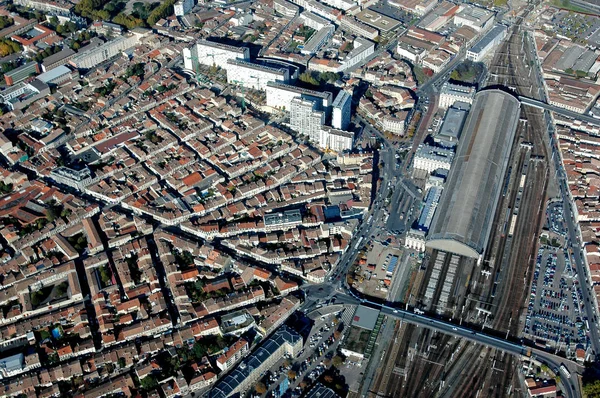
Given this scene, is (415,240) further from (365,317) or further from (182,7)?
(182,7)

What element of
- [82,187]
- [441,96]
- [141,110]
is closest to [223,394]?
[82,187]

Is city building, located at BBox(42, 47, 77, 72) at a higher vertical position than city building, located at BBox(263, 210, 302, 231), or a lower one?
higher

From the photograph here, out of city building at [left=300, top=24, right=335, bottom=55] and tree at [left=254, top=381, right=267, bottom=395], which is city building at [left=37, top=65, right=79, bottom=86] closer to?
city building at [left=300, top=24, right=335, bottom=55]

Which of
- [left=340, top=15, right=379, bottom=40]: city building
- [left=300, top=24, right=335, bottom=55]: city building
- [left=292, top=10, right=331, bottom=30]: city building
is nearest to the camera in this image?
[left=300, top=24, right=335, bottom=55]: city building

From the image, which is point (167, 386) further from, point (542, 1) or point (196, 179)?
point (542, 1)

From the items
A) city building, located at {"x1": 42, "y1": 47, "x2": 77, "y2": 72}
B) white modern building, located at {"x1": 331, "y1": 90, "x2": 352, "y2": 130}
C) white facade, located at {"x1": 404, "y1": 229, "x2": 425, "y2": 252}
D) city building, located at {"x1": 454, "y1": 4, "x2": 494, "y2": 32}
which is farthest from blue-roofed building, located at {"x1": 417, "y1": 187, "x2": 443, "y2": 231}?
city building, located at {"x1": 42, "y1": 47, "x2": 77, "y2": 72}

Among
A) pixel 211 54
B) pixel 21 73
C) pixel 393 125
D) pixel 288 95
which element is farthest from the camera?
pixel 211 54

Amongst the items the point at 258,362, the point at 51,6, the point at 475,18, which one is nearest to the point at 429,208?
the point at 258,362
